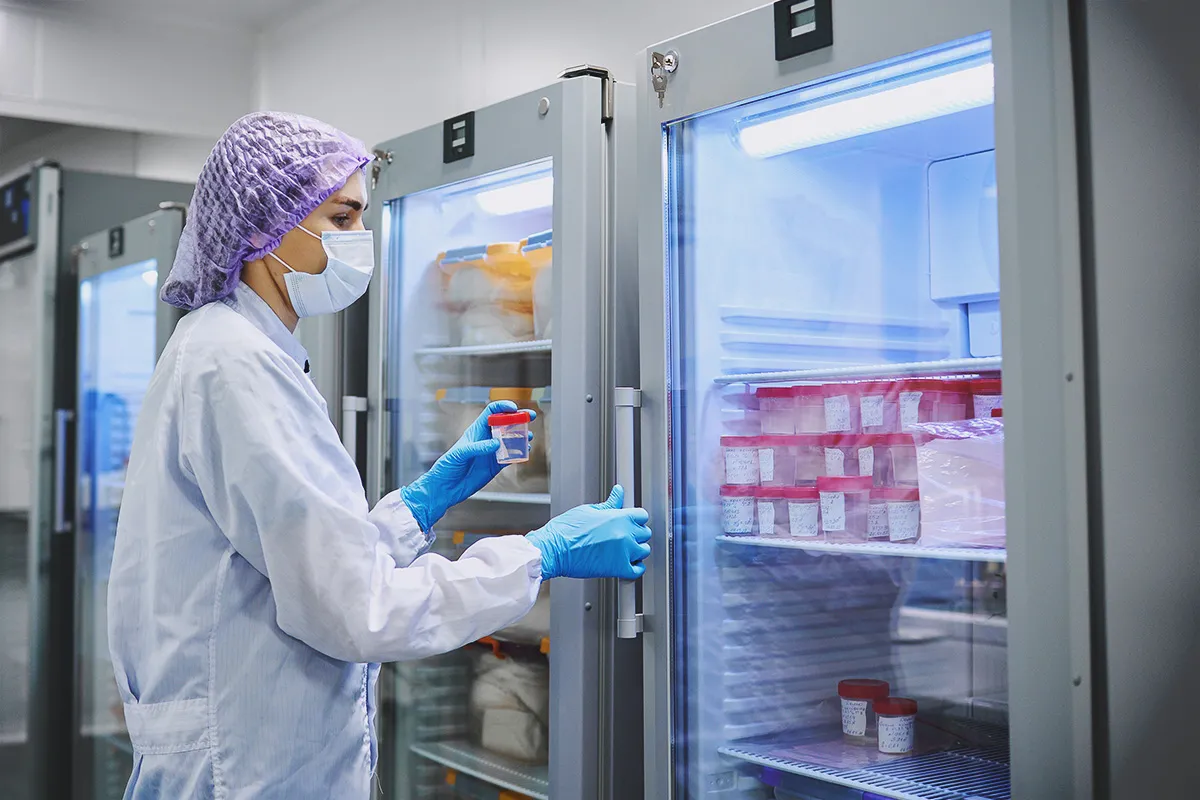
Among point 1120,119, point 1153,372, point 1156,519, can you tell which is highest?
point 1120,119

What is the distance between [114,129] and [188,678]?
122 inches

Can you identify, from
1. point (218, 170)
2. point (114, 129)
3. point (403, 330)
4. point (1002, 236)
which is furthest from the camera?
point (114, 129)

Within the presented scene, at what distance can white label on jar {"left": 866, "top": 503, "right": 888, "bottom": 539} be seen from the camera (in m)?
1.93

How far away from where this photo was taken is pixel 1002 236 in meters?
1.53

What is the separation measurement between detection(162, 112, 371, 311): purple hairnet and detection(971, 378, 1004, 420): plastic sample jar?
116cm

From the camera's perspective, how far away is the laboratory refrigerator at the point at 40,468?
4020mm

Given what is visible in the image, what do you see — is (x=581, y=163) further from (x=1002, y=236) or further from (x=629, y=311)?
(x=1002, y=236)

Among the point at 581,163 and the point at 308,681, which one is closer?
the point at 308,681

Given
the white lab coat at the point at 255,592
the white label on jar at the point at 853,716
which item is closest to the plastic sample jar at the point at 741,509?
the white label on jar at the point at 853,716

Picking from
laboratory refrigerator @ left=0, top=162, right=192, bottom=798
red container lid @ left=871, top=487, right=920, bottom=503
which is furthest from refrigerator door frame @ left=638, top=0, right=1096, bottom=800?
laboratory refrigerator @ left=0, top=162, right=192, bottom=798

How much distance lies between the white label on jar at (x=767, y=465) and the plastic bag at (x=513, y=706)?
32.1 inches

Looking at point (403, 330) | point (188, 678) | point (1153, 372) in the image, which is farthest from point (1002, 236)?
point (403, 330)

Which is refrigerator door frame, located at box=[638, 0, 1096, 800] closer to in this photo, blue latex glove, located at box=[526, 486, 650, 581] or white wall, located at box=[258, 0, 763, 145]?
blue latex glove, located at box=[526, 486, 650, 581]

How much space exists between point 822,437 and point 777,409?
Answer: 134mm
